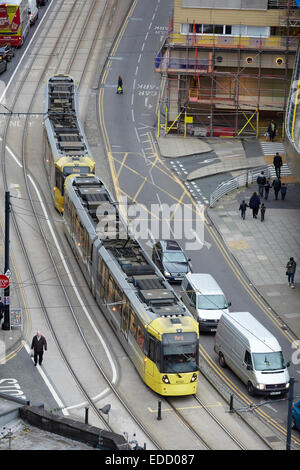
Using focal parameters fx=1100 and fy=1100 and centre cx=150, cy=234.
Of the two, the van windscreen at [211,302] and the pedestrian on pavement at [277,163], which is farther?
the pedestrian on pavement at [277,163]

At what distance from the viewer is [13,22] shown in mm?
93125

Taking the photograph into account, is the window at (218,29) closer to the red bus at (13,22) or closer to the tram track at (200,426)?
the red bus at (13,22)

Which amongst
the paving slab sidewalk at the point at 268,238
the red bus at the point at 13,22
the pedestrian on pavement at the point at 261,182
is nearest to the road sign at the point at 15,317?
the paving slab sidewalk at the point at 268,238

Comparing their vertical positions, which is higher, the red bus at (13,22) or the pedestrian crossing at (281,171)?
the red bus at (13,22)

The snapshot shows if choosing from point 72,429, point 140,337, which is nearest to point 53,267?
point 140,337

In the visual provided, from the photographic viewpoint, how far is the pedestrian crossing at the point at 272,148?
78356mm

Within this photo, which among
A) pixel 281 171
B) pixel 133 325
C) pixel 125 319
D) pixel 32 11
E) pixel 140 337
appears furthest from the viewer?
pixel 32 11

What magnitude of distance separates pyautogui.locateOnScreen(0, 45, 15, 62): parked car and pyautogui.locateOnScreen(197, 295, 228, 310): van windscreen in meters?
43.3

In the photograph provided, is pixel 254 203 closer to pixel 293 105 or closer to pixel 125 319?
pixel 293 105

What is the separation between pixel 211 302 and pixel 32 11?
52392 millimetres

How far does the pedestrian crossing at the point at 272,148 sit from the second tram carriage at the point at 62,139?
14093 mm

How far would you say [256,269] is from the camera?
62281 millimetres

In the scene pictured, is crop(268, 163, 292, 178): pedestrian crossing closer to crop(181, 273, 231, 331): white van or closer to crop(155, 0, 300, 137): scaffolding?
crop(155, 0, 300, 137): scaffolding

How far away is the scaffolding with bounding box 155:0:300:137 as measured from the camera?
80.4m
